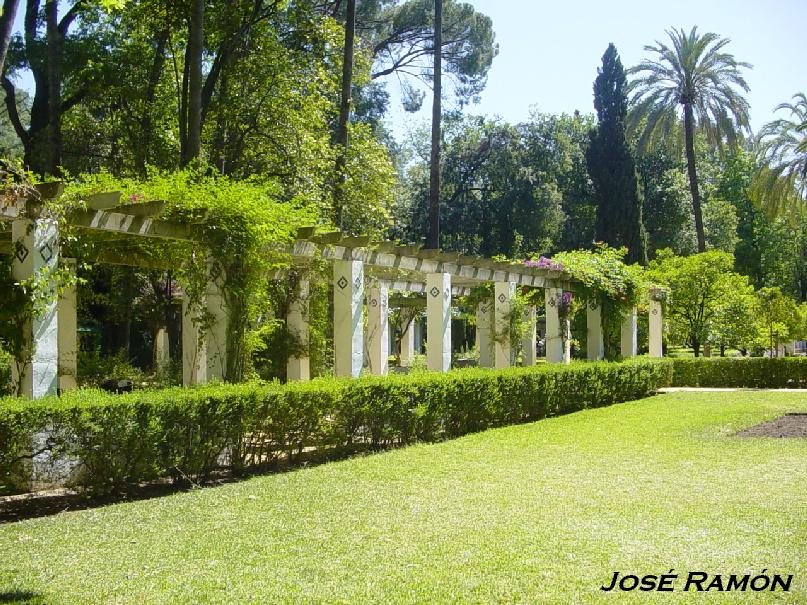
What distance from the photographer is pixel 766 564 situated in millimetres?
4945

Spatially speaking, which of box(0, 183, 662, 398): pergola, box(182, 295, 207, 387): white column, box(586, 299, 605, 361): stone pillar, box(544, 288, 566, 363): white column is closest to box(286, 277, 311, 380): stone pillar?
box(0, 183, 662, 398): pergola

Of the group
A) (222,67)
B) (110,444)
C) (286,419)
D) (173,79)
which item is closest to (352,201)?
(222,67)

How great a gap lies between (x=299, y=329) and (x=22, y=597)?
1023cm

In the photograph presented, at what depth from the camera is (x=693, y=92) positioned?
28828mm

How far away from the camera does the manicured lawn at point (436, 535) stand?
463 cm

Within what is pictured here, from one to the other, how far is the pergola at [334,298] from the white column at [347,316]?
2cm

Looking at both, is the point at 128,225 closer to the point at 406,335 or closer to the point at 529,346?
the point at 529,346

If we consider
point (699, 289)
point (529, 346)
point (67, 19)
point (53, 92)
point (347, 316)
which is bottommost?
point (529, 346)

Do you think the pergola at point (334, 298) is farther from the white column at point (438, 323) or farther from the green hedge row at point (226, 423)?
the green hedge row at point (226, 423)

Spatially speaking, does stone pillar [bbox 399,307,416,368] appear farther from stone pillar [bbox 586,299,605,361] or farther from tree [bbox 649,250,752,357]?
stone pillar [bbox 586,299,605,361]

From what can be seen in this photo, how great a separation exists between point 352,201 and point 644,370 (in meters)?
8.24

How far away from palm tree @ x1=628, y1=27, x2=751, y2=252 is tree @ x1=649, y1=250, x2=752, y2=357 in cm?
304

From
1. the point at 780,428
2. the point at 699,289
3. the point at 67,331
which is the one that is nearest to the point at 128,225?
the point at 67,331

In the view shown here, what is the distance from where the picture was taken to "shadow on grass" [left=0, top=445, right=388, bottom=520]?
691 cm
